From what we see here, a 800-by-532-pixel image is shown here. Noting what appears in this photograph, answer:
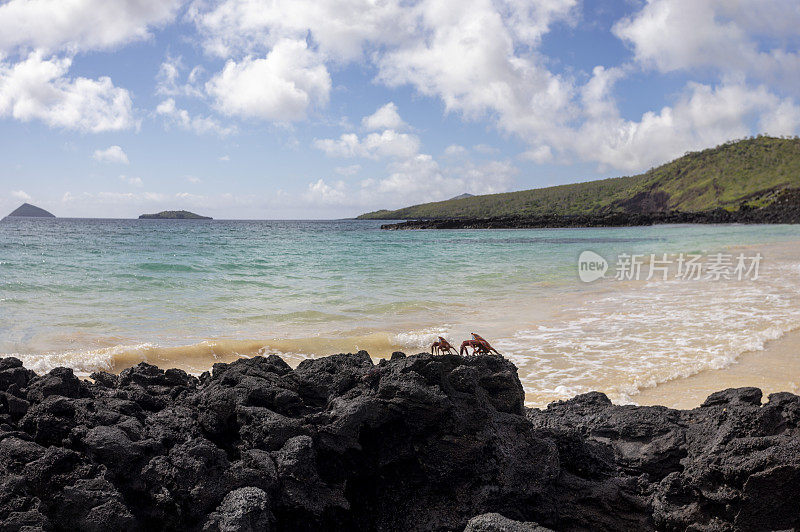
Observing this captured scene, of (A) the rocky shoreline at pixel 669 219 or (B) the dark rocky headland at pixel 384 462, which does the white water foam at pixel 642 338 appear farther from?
(A) the rocky shoreline at pixel 669 219

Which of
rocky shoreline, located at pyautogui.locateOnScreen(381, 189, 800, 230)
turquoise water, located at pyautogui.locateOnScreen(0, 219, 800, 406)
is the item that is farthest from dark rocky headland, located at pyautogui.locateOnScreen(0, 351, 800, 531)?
rocky shoreline, located at pyautogui.locateOnScreen(381, 189, 800, 230)

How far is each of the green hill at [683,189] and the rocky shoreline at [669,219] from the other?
6303 millimetres

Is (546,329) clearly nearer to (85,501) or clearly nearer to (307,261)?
(85,501)

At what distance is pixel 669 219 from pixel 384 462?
84735mm

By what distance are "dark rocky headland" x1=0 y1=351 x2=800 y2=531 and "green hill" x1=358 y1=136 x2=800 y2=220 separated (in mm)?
88033

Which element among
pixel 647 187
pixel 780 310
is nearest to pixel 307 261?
pixel 780 310

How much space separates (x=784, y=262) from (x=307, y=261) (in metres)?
19.6

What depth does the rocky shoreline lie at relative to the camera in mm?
65312

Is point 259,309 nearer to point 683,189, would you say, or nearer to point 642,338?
point 642,338

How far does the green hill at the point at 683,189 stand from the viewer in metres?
87.6

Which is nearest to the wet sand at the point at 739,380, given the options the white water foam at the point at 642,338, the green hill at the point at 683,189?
the white water foam at the point at 642,338

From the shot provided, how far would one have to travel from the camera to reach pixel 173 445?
2928mm

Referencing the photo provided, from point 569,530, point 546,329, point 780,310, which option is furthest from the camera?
point 780,310

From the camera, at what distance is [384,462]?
2.89m
